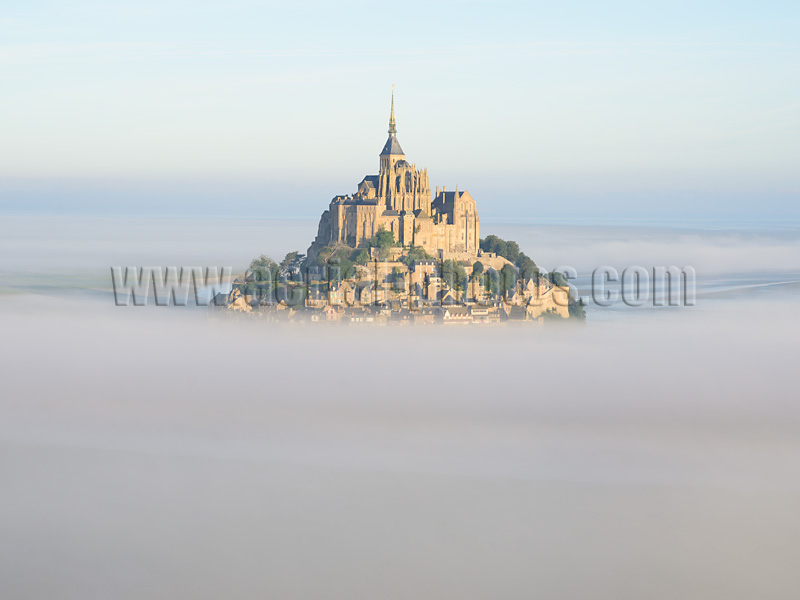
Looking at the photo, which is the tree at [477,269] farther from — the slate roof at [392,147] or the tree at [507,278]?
the slate roof at [392,147]

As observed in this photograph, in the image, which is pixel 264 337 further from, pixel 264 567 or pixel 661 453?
pixel 264 567

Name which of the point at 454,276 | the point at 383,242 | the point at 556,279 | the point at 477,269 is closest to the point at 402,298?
the point at 454,276

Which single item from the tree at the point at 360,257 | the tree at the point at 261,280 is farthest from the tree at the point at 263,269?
the tree at the point at 360,257

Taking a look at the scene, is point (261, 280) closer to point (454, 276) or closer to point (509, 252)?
point (454, 276)

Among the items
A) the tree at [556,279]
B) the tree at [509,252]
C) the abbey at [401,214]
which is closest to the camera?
the tree at [556,279]

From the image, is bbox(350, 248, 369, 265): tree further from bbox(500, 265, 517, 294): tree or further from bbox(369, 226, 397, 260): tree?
bbox(500, 265, 517, 294): tree

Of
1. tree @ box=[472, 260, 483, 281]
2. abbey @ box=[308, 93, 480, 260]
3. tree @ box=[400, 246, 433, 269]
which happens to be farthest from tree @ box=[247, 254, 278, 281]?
tree @ box=[472, 260, 483, 281]
